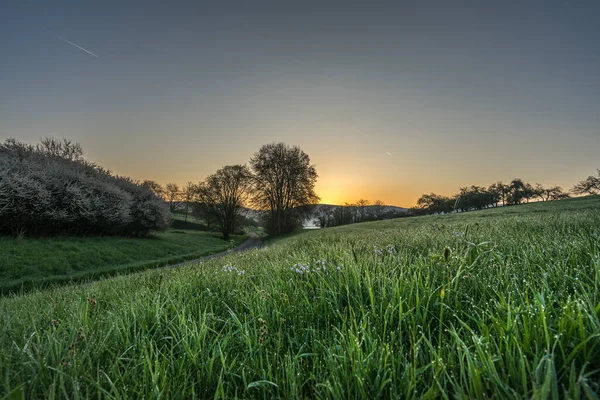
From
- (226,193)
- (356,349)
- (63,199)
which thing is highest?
(226,193)

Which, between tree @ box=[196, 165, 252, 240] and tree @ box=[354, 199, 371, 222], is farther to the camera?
tree @ box=[354, 199, 371, 222]

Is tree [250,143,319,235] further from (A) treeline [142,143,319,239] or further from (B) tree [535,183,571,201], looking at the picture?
(B) tree [535,183,571,201]

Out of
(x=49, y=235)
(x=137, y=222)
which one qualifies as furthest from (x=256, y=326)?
(x=137, y=222)

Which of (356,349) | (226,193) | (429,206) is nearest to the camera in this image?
(356,349)

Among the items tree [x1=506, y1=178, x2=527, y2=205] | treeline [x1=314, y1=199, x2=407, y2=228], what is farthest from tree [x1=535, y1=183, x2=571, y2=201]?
treeline [x1=314, y1=199, x2=407, y2=228]

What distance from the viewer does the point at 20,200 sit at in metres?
16.5

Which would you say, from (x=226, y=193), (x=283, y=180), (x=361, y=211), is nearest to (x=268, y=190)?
(x=283, y=180)

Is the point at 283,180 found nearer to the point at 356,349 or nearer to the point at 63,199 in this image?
the point at 63,199

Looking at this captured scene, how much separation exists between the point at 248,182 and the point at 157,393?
167 feet

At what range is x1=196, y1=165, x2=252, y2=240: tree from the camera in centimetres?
5131

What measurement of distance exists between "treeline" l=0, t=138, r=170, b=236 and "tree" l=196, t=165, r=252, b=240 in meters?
19.7

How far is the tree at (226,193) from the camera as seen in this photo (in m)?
51.3

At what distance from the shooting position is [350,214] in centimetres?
7588

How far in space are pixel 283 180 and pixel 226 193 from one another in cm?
1330
